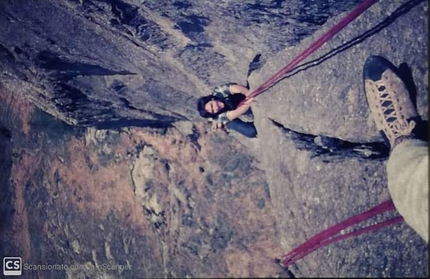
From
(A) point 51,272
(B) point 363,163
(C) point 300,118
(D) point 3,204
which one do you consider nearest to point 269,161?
(C) point 300,118

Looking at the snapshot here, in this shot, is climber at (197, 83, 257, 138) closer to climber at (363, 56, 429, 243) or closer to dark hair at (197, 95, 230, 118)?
dark hair at (197, 95, 230, 118)

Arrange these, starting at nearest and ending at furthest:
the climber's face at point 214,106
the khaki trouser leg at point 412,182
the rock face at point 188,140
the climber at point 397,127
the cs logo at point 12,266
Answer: the khaki trouser leg at point 412,182 → the climber at point 397,127 → the rock face at point 188,140 → the climber's face at point 214,106 → the cs logo at point 12,266

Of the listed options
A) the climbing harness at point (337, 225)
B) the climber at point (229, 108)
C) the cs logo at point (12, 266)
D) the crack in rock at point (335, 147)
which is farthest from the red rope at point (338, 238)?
the cs logo at point (12, 266)

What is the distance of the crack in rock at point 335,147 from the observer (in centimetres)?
261

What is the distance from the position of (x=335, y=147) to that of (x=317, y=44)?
2.72 feet

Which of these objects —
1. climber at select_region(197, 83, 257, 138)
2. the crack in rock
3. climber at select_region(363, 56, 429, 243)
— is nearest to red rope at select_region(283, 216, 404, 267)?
climber at select_region(363, 56, 429, 243)

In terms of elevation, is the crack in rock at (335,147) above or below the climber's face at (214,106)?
A: below

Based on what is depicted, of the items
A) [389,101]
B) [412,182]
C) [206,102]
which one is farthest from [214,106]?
[412,182]

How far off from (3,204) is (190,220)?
10.6 ft

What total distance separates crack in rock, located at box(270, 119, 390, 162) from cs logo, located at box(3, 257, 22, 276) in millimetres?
3500

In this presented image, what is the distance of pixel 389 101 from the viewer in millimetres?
2480

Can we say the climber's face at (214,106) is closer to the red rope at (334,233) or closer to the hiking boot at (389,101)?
the hiking boot at (389,101)

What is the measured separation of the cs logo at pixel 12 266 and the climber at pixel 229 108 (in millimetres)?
2894

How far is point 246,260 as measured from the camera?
2.93 m
